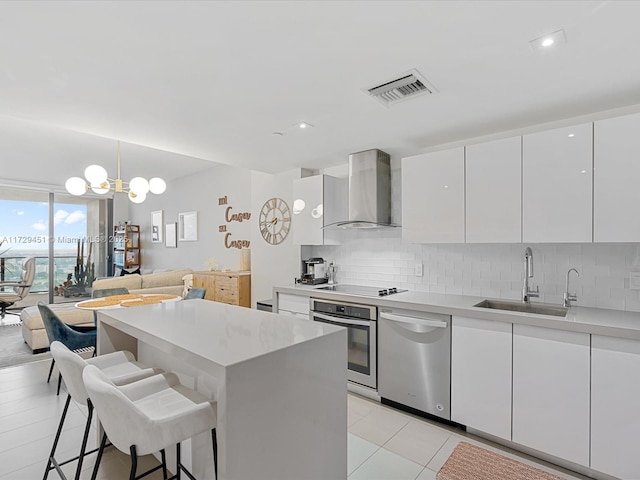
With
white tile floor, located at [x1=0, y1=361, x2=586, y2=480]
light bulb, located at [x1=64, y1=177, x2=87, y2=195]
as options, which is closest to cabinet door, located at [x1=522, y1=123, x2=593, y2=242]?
white tile floor, located at [x1=0, y1=361, x2=586, y2=480]

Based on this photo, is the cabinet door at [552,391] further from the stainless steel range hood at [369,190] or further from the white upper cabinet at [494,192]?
the stainless steel range hood at [369,190]

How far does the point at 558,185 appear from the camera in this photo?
2.37 metres

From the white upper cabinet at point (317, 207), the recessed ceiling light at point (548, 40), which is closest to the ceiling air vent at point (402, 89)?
the recessed ceiling light at point (548, 40)

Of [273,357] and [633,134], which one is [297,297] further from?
[633,134]

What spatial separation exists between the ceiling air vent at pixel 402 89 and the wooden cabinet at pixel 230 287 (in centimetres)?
341

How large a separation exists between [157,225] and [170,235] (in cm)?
75

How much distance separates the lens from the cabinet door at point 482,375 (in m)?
2.35

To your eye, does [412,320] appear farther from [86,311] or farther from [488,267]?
[86,311]

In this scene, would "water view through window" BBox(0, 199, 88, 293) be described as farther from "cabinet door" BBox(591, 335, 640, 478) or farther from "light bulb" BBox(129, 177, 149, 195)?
"cabinet door" BBox(591, 335, 640, 478)

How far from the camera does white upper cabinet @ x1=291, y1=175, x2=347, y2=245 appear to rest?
3930 mm

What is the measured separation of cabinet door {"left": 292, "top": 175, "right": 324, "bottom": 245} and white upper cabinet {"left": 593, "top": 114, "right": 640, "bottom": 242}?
249 cm

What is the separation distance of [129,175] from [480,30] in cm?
713

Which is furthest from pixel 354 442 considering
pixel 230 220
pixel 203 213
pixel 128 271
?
pixel 128 271

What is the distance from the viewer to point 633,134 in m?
2.11
